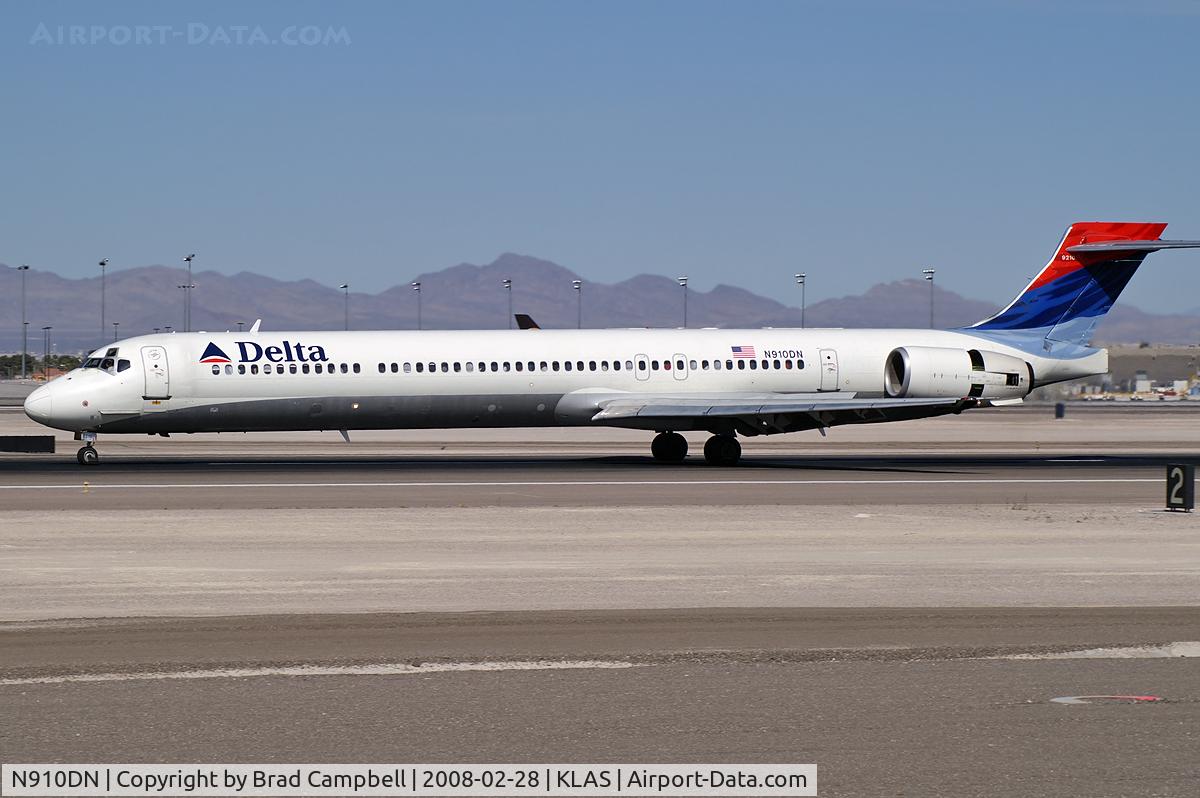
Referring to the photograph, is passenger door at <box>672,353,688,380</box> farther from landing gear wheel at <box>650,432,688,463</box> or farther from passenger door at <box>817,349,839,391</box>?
passenger door at <box>817,349,839,391</box>

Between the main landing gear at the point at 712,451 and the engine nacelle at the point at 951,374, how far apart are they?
4.67 metres

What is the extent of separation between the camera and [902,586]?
617 inches

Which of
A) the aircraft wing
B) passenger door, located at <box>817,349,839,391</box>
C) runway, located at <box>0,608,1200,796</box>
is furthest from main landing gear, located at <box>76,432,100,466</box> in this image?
runway, located at <box>0,608,1200,796</box>

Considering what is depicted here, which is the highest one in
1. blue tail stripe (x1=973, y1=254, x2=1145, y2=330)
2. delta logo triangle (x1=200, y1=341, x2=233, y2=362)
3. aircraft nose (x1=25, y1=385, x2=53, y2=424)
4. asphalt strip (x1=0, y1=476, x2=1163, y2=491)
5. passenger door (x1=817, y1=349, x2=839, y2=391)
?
blue tail stripe (x1=973, y1=254, x2=1145, y2=330)

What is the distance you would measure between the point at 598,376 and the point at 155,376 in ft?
34.6

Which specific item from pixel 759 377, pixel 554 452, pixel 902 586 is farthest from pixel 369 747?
pixel 554 452

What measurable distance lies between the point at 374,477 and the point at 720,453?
917 cm

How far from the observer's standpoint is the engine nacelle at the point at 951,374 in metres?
37.0

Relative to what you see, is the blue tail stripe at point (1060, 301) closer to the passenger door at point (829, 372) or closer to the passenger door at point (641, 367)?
the passenger door at point (829, 372)

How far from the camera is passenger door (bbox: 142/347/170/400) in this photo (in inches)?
1350

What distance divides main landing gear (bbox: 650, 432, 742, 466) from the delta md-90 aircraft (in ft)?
0.13

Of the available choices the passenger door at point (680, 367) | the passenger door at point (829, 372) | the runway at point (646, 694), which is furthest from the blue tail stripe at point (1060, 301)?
the runway at point (646, 694)

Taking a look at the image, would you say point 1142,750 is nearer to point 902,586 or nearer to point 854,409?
point 902,586

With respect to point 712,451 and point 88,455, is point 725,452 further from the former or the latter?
point 88,455
